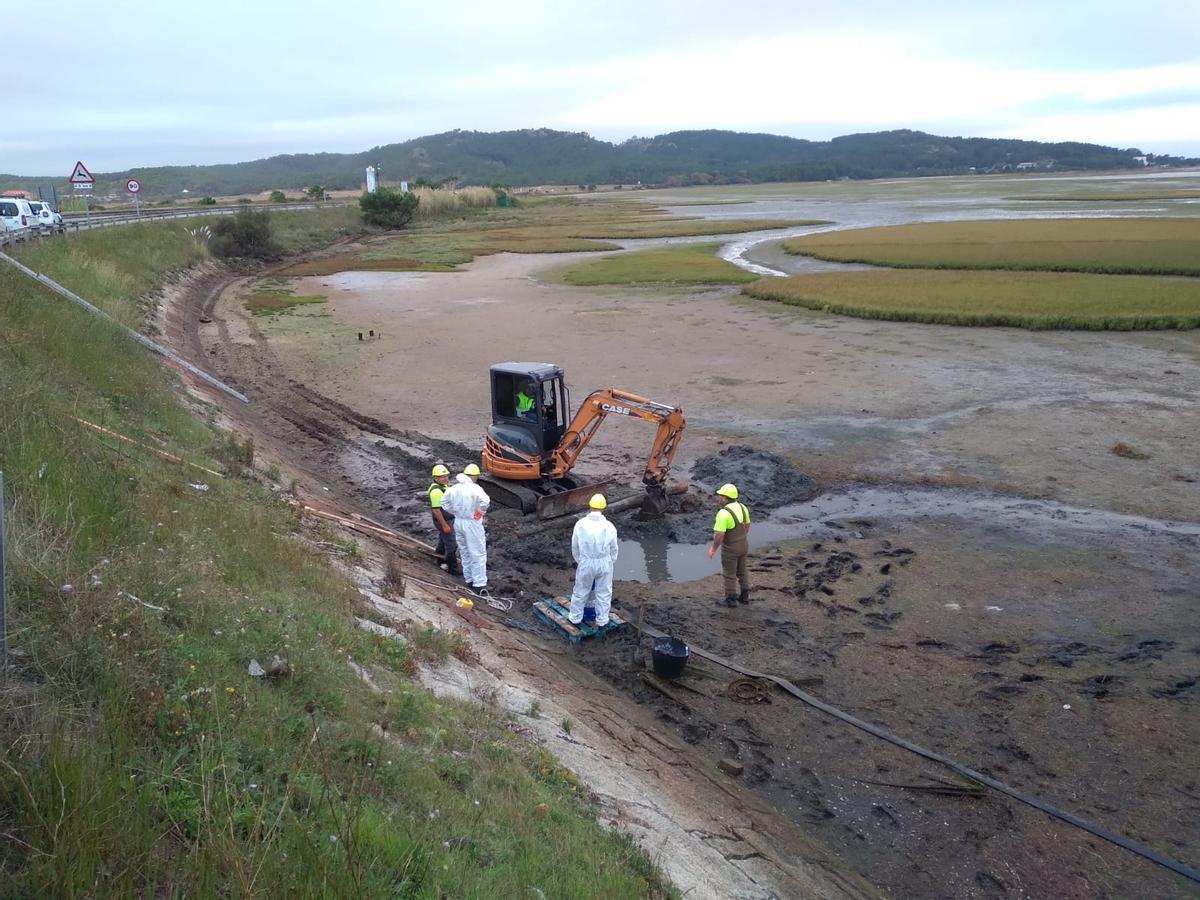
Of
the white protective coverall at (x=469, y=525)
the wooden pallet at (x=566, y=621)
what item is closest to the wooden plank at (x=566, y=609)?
the wooden pallet at (x=566, y=621)

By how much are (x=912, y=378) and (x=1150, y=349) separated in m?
8.62

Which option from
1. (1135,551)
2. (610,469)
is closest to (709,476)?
(610,469)

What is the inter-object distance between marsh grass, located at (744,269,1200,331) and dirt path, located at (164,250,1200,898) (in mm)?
1894

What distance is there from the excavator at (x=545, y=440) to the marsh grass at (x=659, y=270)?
30.2 meters

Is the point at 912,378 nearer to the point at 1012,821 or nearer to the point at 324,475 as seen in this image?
the point at 324,475

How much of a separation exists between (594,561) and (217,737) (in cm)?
643

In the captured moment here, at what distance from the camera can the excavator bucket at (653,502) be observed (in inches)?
583

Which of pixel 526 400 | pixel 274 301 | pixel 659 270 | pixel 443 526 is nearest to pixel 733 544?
pixel 443 526

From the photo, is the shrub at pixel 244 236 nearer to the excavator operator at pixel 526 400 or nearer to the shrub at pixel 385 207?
the shrub at pixel 385 207

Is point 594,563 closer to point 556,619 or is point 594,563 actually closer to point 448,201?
point 556,619

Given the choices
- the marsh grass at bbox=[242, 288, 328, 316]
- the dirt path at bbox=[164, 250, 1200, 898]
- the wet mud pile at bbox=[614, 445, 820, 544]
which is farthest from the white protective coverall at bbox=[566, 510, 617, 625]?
the marsh grass at bbox=[242, 288, 328, 316]

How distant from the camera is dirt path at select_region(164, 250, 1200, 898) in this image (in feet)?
26.3

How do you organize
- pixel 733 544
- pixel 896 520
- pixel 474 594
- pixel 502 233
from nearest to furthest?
pixel 733 544 < pixel 474 594 < pixel 896 520 < pixel 502 233

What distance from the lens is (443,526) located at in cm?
1252
